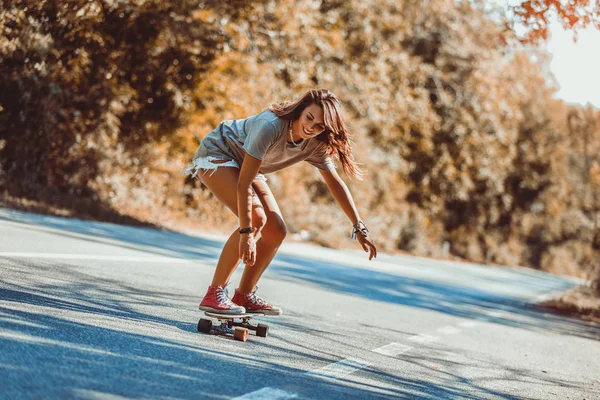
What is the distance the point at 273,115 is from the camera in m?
5.17

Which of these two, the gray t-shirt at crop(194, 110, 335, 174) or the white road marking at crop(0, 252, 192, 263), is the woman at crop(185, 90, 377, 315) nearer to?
the gray t-shirt at crop(194, 110, 335, 174)

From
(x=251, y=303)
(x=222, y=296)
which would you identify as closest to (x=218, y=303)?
(x=222, y=296)

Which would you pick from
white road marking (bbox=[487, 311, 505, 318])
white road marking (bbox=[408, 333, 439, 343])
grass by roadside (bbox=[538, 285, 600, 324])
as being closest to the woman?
white road marking (bbox=[408, 333, 439, 343])

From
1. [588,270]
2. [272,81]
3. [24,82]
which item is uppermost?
[272,81]

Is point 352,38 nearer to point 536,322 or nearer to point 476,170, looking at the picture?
point 476,170

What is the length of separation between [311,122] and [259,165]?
1.37 ft

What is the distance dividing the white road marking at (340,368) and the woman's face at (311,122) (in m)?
1.43

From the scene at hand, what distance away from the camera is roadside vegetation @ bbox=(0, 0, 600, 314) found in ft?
46.1

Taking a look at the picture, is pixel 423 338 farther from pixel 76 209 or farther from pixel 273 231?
pixel 76 209

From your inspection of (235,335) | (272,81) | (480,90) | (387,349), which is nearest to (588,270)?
(272,81)

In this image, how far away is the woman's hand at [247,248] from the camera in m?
5.07

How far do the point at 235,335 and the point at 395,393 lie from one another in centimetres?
124

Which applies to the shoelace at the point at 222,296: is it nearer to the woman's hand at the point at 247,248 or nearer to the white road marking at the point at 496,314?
the woman's hand at the point at 247,248

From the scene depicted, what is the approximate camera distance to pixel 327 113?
5.02 m
